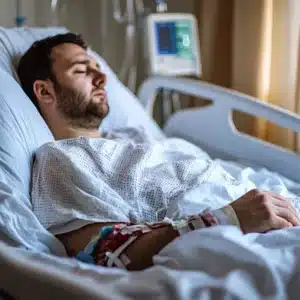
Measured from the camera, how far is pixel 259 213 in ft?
3.82

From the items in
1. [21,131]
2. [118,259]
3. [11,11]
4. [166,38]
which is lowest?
[118,259]

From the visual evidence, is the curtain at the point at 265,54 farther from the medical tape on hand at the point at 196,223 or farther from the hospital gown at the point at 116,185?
the medical tape on hand at the point at 196,223

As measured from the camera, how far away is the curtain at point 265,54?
2.29 metres

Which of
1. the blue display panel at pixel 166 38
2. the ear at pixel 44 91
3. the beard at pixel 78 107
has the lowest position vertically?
the beard at pixel 78 107

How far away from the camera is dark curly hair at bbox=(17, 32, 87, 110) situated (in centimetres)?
174

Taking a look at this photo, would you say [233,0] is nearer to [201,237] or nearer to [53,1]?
[53,1]

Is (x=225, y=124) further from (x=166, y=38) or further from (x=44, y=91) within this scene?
(x=44, y=91)

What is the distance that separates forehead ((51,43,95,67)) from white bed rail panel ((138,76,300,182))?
49 cm

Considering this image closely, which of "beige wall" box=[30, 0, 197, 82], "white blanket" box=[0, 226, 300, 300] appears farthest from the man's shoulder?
"beige wall" box=[30, 0, 197, 82]

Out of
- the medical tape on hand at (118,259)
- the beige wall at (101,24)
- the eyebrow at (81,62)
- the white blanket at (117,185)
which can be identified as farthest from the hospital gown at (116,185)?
the beige wall at (101,24)

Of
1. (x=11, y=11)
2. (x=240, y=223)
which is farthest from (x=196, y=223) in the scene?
(x=11, y=11)

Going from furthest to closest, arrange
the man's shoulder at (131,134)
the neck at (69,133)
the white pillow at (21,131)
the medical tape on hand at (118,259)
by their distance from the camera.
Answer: the man's shoulder at (131,134) < the neck at (69,133) < the white pillow at (21,131) < the medical tape on hand at (118,259)

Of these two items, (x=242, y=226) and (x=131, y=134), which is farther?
(x=131, y=134)

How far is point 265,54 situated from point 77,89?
37.4 inches
